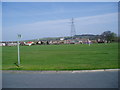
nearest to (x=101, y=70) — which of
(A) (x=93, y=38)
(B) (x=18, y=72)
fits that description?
(B) (x=18, y=72)

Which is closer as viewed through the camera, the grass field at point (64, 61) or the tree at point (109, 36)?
the grass field at point (64, 61)

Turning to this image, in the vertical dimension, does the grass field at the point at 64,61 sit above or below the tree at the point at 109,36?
below

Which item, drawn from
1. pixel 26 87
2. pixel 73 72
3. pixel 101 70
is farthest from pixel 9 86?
pixel 101 70

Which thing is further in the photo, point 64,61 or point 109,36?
point 109,36

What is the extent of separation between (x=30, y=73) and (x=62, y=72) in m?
1.64

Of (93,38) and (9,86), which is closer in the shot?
(9,86)

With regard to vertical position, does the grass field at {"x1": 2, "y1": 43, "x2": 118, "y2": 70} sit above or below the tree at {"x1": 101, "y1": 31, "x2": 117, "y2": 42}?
below

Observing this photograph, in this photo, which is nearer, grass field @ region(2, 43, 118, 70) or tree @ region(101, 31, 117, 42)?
grass field @ region(2, 43, 118, 70)

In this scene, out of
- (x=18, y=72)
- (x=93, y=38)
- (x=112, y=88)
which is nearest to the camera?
(x=112, y=88)

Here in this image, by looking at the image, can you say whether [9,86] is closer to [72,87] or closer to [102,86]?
[72,87]

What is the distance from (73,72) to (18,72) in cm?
289

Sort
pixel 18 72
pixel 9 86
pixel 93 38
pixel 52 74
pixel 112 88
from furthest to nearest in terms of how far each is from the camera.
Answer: pixel 93 38 → pixel 18 72 → pixel 52 74 → pixel 9 86 → pixel 112 88

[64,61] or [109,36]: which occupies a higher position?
[109,36]

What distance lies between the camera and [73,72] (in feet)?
31.4
